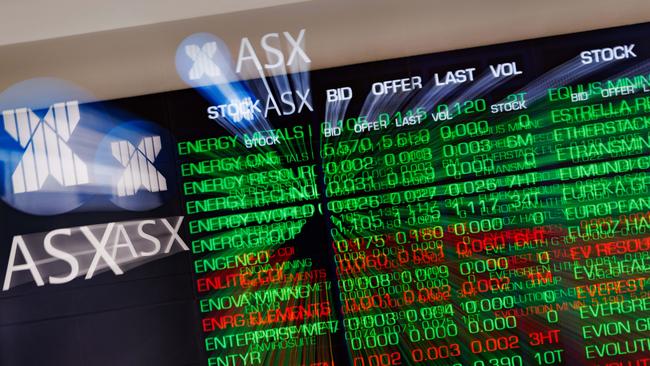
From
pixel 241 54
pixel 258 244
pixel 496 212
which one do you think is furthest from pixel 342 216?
pixel 241 54

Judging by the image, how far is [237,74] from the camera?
7.84 ft

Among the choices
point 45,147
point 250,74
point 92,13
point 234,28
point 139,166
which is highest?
point 92,13

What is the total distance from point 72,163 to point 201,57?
0.67 m

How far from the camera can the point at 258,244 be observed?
2383mm

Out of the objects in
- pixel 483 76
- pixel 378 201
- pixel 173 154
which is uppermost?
pixel 483 76

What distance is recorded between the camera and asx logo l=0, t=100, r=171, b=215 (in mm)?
2381

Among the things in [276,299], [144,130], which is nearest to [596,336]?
[276,299]

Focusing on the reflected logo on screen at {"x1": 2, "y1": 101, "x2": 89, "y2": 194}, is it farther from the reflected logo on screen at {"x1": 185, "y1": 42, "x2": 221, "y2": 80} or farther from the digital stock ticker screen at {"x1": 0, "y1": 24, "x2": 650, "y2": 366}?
the reflected logo on screen at {"x1": 185, "y1": 42, "x2": 221, "y2": 80}

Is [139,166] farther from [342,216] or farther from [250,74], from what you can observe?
[342,216]

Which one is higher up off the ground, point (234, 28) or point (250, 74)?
point (234, 28)

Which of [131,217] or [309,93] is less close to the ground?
[309,93]

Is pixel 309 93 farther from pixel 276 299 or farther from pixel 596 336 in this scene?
pixel 596 336

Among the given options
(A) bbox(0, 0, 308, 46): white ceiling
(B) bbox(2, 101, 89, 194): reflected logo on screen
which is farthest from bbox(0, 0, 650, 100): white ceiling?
(B) bbox(2, 101, 89, 194): reflected logo on screen

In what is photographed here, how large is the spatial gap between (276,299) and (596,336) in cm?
127
